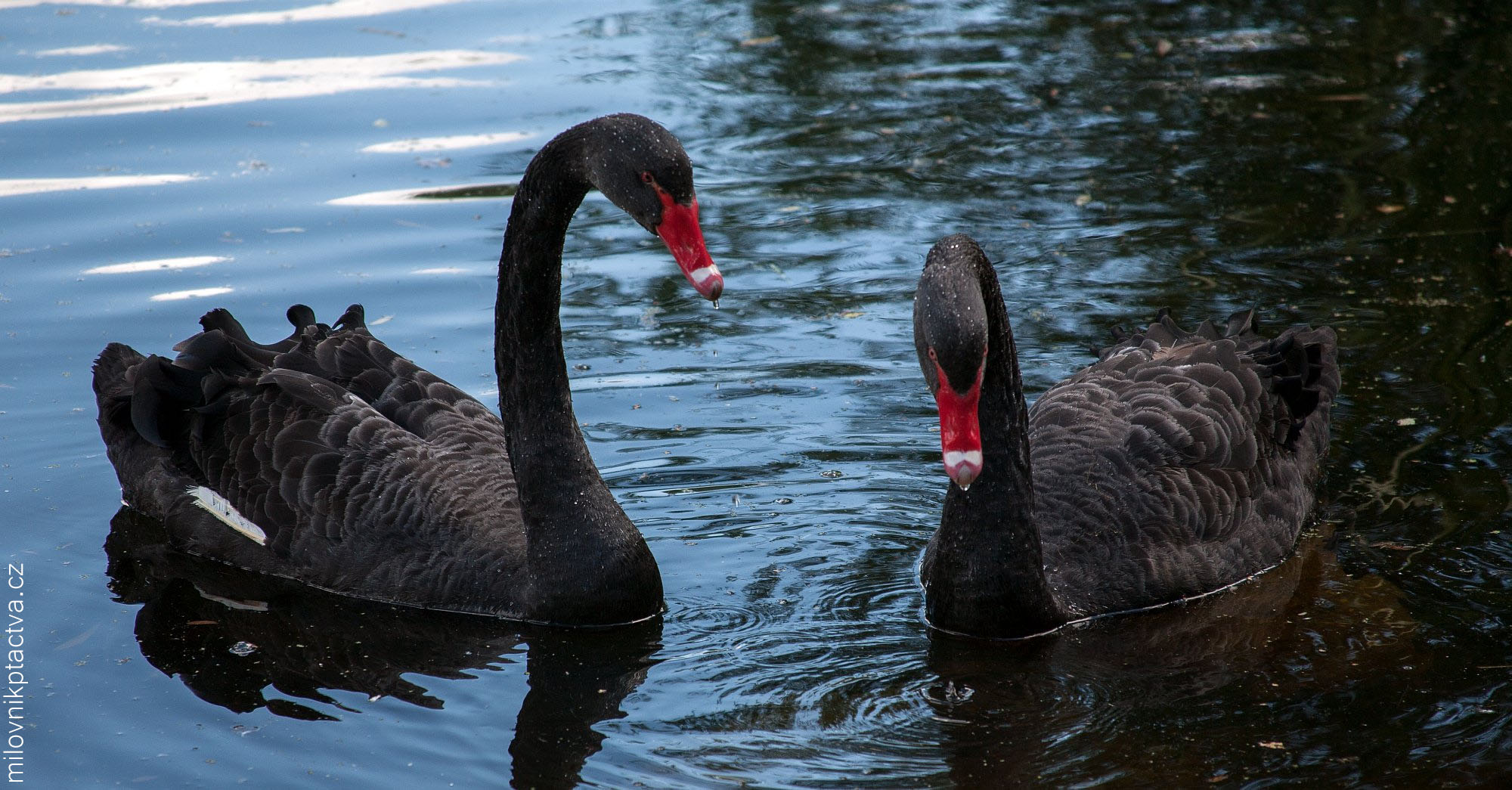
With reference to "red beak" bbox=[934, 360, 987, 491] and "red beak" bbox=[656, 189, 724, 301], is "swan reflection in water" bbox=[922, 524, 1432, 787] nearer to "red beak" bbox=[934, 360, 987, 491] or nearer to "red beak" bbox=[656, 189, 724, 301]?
"red beak" bbox=[934, 360, 987, 491]

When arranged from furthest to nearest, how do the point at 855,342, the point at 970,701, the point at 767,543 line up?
the point at 855,342 < the point at 767,543 < the point at 970,701

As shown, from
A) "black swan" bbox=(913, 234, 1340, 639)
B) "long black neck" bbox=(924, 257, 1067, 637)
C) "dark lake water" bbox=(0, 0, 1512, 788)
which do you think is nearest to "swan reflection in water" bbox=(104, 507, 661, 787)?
"dark lake water" bbox=(0, 0, 1512, 788)

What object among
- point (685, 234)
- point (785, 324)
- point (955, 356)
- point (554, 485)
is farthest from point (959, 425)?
point (785, 324)

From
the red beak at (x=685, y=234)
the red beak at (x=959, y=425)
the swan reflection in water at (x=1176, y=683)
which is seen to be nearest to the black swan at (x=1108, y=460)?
the red beak at (x=959, y=425)

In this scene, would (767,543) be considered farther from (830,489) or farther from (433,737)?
(433,737)

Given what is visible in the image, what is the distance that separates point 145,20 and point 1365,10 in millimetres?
10452

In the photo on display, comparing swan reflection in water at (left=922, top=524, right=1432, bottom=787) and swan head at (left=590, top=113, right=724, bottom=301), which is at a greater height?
swan head at (left=590, top=113, right=724, bottom=301)

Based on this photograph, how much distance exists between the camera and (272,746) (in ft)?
17.6

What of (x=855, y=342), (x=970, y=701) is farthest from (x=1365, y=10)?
(x=970, y=701)

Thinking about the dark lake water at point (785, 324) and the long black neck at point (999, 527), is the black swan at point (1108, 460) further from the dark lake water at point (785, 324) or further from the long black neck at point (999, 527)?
the dark lake water at point (785, 324)

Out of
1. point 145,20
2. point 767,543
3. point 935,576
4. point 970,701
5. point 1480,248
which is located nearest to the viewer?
point 970,701

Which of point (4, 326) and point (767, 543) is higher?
point (4, 326)

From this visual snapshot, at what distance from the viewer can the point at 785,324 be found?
892cm

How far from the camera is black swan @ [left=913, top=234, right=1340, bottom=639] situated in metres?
5.34
